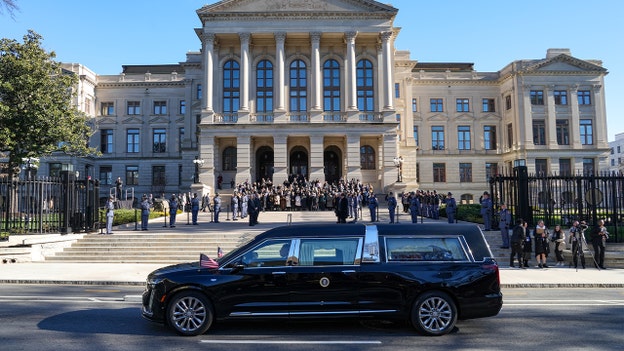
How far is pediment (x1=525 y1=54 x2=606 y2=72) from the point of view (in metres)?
57.4

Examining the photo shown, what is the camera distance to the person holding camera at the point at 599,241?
54.0 ft

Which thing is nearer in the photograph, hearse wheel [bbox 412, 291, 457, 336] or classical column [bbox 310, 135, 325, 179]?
hearse wheel [bbox 412, 291, 457, 336]

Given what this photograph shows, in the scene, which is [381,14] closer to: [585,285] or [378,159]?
[378,159]

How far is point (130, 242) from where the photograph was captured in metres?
20.1

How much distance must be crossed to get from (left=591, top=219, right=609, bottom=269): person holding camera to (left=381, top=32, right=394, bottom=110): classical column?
2965 cm

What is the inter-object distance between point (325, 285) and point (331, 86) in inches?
1620

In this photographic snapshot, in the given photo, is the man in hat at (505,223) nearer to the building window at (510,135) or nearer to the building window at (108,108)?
the building window at (510,135)

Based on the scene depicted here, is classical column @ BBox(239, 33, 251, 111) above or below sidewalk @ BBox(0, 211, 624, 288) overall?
above

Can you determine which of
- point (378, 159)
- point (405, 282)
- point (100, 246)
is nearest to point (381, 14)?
point (378, 159)

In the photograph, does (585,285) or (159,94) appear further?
(159,94)

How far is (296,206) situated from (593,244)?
67.9 feet

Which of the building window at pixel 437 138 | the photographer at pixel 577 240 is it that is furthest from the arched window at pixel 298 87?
the photographer at pixel 577 240

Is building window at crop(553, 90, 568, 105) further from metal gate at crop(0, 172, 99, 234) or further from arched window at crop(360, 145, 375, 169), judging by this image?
metal gate at crop(0, 172, 99, 234)

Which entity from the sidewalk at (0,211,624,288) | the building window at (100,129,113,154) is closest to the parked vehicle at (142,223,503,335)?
the sidewalk at (0,211,624,288)
